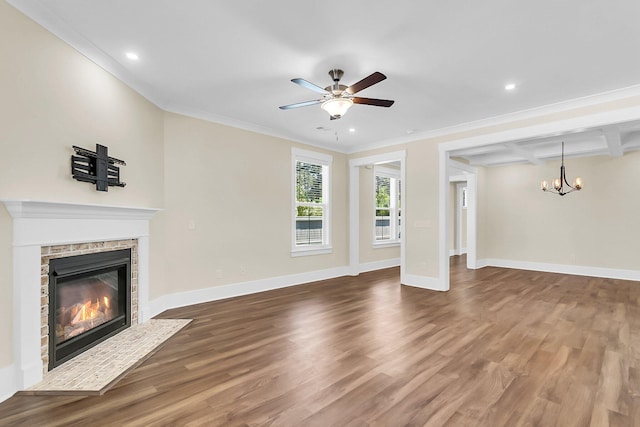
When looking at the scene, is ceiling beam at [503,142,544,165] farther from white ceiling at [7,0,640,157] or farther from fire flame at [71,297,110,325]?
fire flame at [71,297,110,325]

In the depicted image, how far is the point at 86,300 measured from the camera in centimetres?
301

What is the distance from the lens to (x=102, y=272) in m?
3.21

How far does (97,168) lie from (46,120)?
61 centimetres

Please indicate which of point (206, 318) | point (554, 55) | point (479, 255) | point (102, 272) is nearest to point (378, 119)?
point (554, 55)

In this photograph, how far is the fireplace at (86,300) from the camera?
259 centimetres

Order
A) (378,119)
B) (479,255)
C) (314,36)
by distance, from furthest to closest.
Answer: (479,255)
(378,119)
(314,36)

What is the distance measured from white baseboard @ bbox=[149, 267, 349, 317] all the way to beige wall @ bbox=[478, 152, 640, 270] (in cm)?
516

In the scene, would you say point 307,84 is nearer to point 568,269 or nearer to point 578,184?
point 578,184

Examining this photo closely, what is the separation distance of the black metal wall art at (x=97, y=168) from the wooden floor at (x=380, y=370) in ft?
5.88

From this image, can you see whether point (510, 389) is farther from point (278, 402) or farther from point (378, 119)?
point (378, 119)

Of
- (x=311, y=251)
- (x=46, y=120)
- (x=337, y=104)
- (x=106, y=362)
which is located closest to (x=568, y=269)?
(x=311, y=251)

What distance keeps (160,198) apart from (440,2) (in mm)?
3911

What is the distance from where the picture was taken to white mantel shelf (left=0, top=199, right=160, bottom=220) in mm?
2199

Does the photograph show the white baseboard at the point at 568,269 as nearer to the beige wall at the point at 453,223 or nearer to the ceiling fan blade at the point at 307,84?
the beige wall at the point at 453,223
